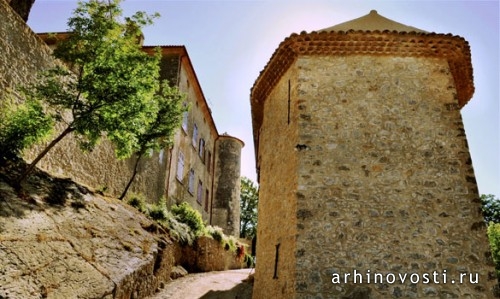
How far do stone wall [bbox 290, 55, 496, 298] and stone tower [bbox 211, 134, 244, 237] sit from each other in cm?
1948

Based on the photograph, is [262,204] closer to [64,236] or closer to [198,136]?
[64,236]

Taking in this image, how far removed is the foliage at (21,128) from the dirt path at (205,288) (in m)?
4.99

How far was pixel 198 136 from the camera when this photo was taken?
23297 mm

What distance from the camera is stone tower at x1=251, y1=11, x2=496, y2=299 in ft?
20.7

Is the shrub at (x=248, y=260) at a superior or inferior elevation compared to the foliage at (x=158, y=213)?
inferior

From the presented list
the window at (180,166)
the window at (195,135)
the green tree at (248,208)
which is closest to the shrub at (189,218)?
the window at (180,166)

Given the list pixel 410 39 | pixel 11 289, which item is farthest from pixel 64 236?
pixel 410 39

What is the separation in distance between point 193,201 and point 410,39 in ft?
54.2

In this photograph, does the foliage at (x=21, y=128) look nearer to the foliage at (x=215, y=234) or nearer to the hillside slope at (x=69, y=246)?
the hillside slope at (x=69, y=246)

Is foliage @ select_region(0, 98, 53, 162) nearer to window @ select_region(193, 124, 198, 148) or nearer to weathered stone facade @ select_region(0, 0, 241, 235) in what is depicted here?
weathered stone facade @ select_region(0, 0, 241, 235)

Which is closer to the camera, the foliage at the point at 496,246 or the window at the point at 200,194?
the foliage at the point at 496,246

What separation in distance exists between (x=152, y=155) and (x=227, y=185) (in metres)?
12.0

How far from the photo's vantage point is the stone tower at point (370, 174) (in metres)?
6.31

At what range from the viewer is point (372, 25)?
8734mm
